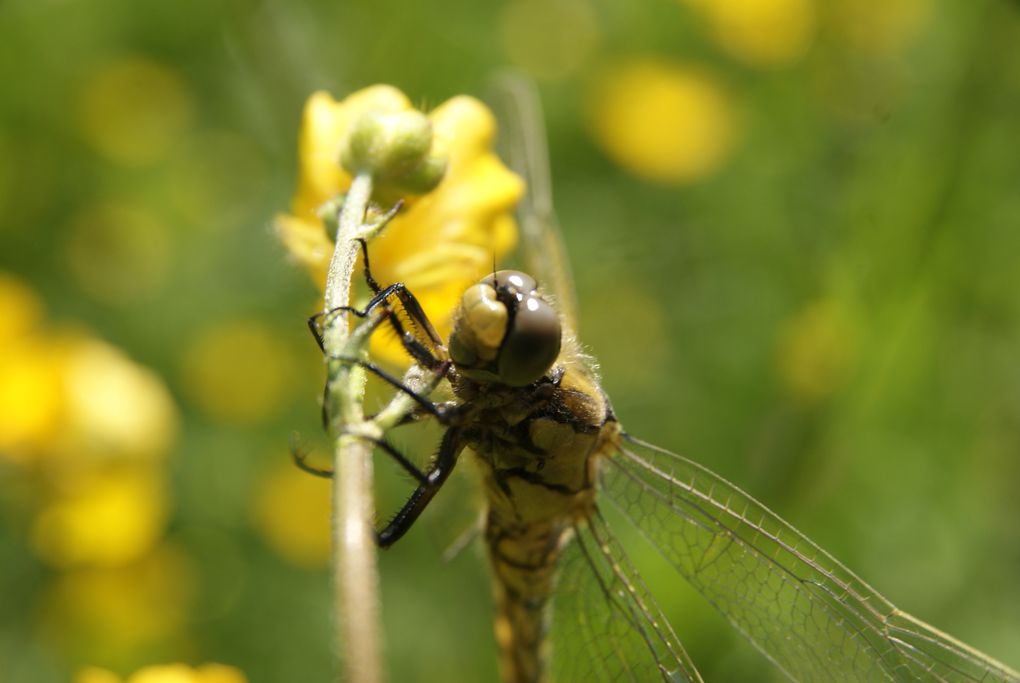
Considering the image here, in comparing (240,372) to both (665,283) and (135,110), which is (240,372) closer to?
(135,110)

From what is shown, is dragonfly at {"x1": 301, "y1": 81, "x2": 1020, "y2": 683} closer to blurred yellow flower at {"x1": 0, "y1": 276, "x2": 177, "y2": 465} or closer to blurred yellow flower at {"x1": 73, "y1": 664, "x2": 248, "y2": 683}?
blurred yellow flower at {"x1": 73, "y1": 664, "x2": 248, "y2": 683}

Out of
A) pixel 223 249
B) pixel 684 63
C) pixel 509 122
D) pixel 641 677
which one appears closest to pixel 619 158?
pixel 684 63

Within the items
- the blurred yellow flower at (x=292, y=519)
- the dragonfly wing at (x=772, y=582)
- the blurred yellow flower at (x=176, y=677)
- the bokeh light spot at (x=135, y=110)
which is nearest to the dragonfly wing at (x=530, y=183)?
the dragonfly wing at (x=772, y=582)

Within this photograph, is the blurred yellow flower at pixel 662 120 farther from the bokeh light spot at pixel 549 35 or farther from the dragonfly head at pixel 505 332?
the dragonfly head at pixel 505 332

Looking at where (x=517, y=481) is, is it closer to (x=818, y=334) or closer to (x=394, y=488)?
(x=818, y=334)

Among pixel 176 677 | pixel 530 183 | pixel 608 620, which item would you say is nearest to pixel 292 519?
pixel 608 620

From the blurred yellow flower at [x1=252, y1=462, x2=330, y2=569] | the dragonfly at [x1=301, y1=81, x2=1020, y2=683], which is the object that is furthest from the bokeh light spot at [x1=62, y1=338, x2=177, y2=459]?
the dragonfly at [x1=301, y1=81, x2=1020, y2=683]
